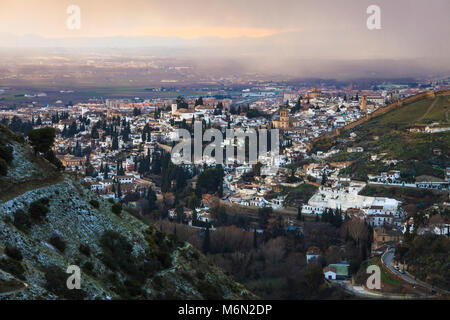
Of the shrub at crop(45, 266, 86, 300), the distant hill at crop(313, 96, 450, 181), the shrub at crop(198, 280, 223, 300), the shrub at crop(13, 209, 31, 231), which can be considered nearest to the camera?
the shrub at crop(45, 266, 86, 300)

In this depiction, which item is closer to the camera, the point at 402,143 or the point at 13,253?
the point at 13,253

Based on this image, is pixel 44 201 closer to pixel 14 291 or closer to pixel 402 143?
pixel 14 291

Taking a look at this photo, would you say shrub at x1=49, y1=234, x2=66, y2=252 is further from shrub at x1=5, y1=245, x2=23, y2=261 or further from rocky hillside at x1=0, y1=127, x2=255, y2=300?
shrub at x1=5, y1=245, x2=23, y2=261

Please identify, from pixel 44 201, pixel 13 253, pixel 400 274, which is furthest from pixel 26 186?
pixel 400 274

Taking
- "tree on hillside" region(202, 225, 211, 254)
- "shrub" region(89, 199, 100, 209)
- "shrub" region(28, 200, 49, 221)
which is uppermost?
"shrub" region(28, 200, 49, 221)

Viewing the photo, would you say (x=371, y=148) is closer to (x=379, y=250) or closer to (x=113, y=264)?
(x=379, y=250)

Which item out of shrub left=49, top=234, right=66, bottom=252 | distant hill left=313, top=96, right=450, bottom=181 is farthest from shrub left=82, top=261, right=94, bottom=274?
distant hill left=313, top=96, right=450, bottom=181

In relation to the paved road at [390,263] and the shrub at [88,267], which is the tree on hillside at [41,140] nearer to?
the shrub at [88,267]

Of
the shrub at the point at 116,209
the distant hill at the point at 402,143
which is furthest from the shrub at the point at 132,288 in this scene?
the distant hill at the point at 402,143
